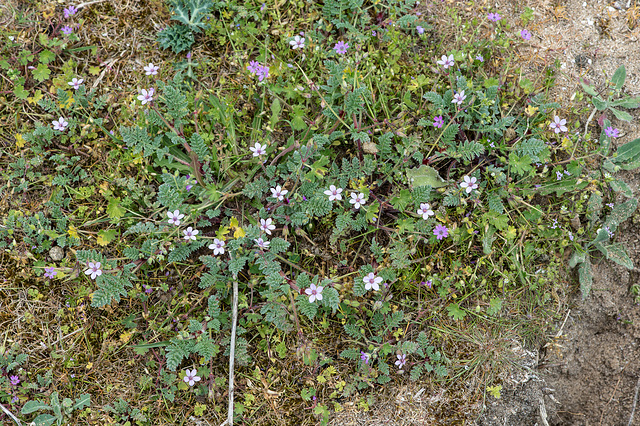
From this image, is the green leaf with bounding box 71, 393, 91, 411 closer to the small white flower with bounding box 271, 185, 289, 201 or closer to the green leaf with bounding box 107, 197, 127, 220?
the green leaf with bounding box 107, 197, 127, 220

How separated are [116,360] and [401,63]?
3402 millimetres

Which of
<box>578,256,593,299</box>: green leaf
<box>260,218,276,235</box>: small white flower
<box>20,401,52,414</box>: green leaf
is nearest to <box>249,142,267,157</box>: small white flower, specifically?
<box>260,218,276,235</box>: small white flower

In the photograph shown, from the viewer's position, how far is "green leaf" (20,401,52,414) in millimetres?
3320

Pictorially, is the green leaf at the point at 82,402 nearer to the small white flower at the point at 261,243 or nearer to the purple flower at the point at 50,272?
the purple flower at the point at 50,272

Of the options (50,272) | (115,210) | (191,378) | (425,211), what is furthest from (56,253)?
(425,211)

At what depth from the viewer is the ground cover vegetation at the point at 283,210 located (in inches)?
132

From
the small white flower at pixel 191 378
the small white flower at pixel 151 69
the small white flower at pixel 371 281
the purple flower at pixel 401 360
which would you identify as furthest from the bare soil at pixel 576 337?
the small white flower at pixel 151 69

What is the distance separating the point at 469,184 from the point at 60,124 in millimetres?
3347

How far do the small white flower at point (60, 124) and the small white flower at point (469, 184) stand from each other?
3238 millimetres

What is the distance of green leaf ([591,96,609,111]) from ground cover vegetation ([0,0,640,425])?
99 mm

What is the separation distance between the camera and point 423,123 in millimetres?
3506

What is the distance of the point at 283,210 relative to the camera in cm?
339

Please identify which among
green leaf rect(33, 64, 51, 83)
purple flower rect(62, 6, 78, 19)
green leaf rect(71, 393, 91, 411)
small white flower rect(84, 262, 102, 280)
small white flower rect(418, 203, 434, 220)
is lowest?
green leaf rect(71, 393, 91, 411)

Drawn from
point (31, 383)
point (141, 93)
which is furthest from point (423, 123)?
point (31, 383)
